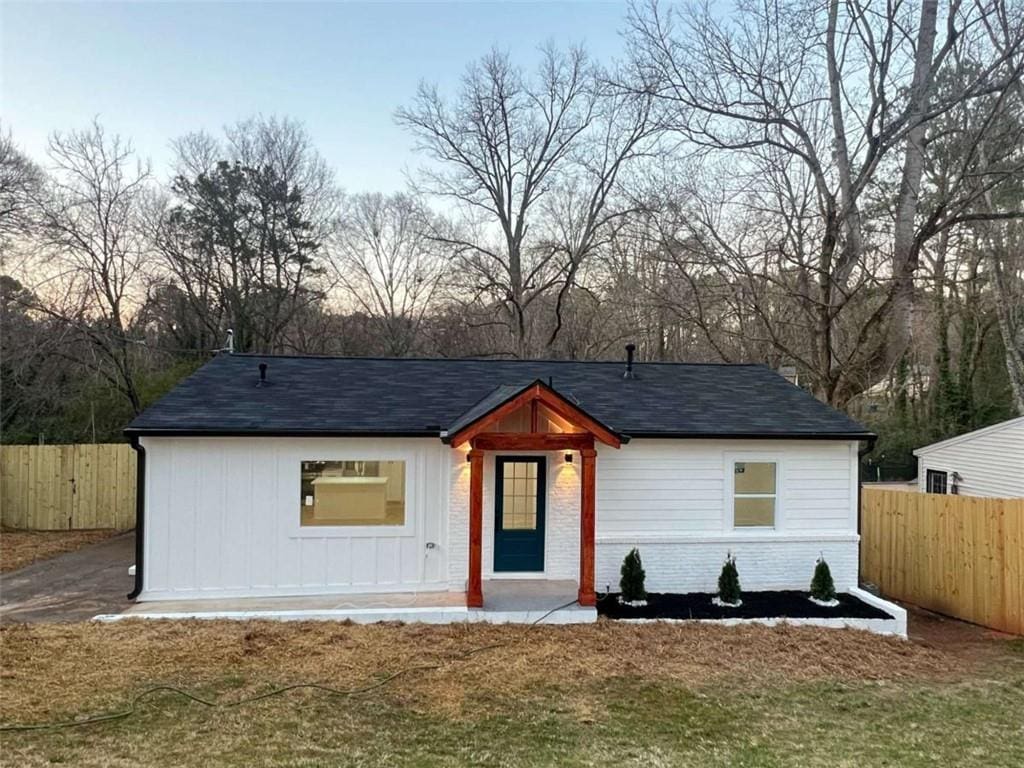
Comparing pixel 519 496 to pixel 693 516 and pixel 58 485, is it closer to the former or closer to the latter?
pixel 693 516

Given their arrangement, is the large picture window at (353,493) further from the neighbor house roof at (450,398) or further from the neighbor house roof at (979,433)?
the neighbor house roof at (979,433)

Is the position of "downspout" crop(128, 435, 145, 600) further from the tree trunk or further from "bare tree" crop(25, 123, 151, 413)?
the tree trunk

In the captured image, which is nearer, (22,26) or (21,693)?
(21,693)

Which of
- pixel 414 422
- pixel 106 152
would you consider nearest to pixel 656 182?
pixel 414 422

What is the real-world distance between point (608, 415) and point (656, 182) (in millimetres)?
9906

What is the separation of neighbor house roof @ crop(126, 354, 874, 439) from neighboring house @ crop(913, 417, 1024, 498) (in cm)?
803

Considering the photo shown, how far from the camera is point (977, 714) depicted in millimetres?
5383

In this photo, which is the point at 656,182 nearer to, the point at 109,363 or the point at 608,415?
the point at 608,415

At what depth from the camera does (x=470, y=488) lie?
7934mm

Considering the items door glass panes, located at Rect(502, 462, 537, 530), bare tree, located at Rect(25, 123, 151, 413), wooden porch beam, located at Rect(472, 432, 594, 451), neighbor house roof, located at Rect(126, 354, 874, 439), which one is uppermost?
bare tree, located at Rect(25, 123, 151, 413)

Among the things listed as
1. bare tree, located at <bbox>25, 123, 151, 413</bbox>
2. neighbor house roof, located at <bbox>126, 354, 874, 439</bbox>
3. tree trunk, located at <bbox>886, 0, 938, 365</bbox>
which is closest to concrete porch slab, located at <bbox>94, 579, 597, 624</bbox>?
neighbor house roof, located at <bbox>126, 354, 874, 439</bbox>

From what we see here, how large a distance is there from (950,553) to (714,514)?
3.53 metres

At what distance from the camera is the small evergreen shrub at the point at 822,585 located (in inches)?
329

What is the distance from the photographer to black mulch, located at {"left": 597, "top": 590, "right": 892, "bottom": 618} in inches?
311
